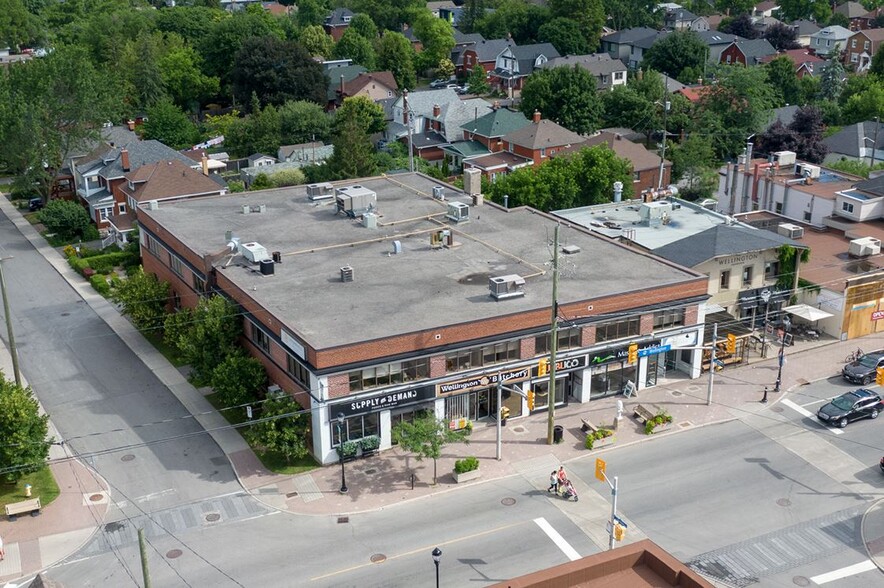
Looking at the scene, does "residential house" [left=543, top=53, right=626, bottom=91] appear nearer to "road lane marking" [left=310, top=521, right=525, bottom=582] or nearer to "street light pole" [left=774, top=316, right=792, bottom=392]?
"street light pole" [left=774, top=316, right=792, bottom=392]

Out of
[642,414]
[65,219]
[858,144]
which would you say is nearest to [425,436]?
[642,414]

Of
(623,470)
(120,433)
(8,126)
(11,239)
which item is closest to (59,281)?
(11,239)

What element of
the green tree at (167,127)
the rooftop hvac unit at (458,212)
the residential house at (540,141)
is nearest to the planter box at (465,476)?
the rooftop hvac unit at (458,212)

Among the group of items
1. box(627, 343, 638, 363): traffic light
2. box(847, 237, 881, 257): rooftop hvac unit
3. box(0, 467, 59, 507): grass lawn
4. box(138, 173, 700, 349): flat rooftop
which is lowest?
box(0, 467, 59, 507): grass lawn

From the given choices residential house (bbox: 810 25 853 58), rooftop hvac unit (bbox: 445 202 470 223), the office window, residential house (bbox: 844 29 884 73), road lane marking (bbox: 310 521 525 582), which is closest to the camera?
road lane marking (bbox: 310 521 525 582)

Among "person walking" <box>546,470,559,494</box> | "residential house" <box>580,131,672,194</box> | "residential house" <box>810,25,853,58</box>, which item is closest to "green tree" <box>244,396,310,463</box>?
"person walking" <box>546,470,559,494</box>
